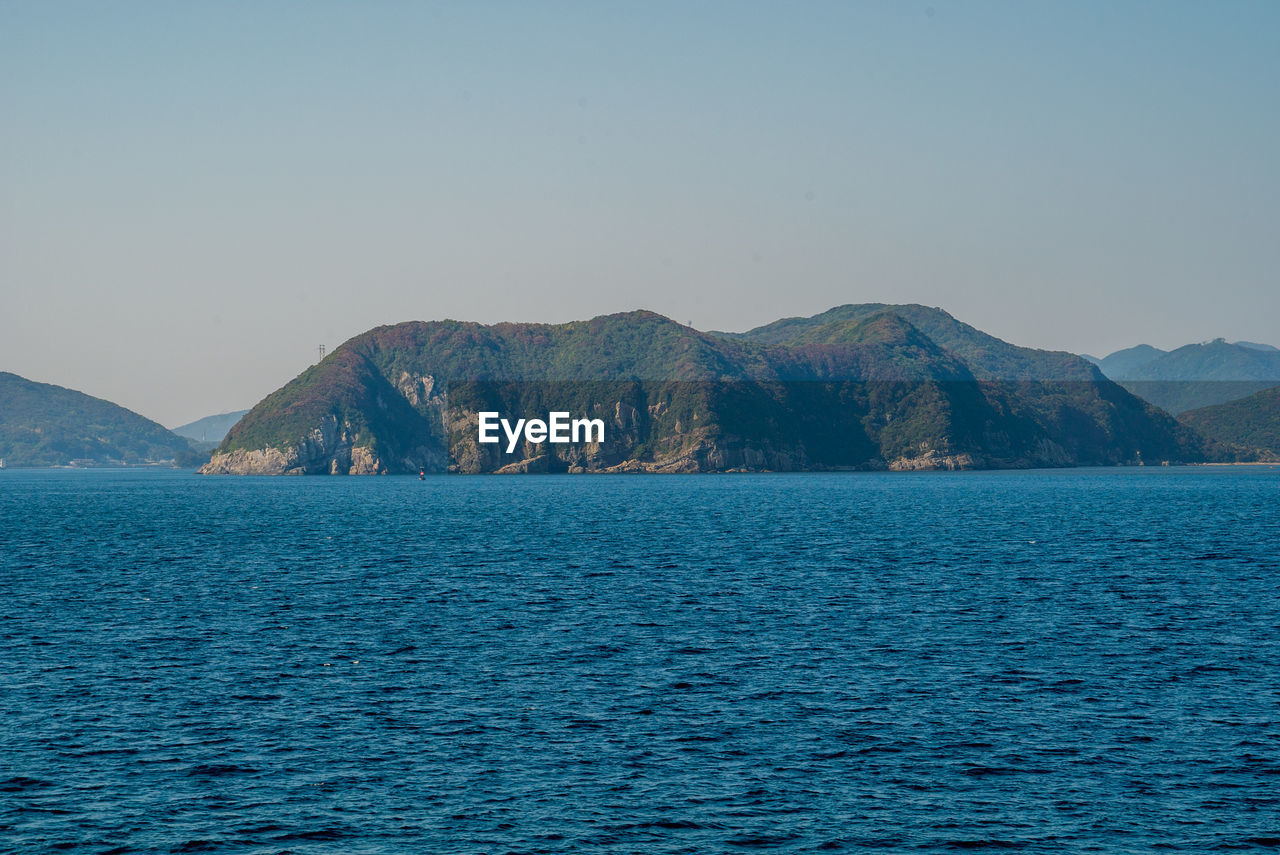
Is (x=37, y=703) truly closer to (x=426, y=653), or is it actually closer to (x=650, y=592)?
(x=426, y=653)

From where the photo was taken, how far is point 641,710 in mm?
41875

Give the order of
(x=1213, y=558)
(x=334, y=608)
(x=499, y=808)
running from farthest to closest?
1. (x=1213, y=558)
2. (x=334, y=608)
3. (x=499, y=808)

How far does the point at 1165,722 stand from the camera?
131 feet

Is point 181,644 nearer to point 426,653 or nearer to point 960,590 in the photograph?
point 426,653

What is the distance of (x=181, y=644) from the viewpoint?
183 feet

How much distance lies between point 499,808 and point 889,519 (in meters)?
138

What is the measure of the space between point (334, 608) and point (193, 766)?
114 ft

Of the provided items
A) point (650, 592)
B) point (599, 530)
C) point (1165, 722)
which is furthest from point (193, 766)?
point (599, 530)

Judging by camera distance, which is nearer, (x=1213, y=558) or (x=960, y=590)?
(x=960, y=590)

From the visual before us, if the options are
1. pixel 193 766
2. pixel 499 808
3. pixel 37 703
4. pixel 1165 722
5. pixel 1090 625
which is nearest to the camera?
pixel 499 808

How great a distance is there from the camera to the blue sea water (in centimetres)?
2994

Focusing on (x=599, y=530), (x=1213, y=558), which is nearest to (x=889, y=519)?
(x=599, y=530)

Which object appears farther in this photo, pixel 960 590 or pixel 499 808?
pixel 960 590

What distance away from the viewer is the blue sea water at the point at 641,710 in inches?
1179
